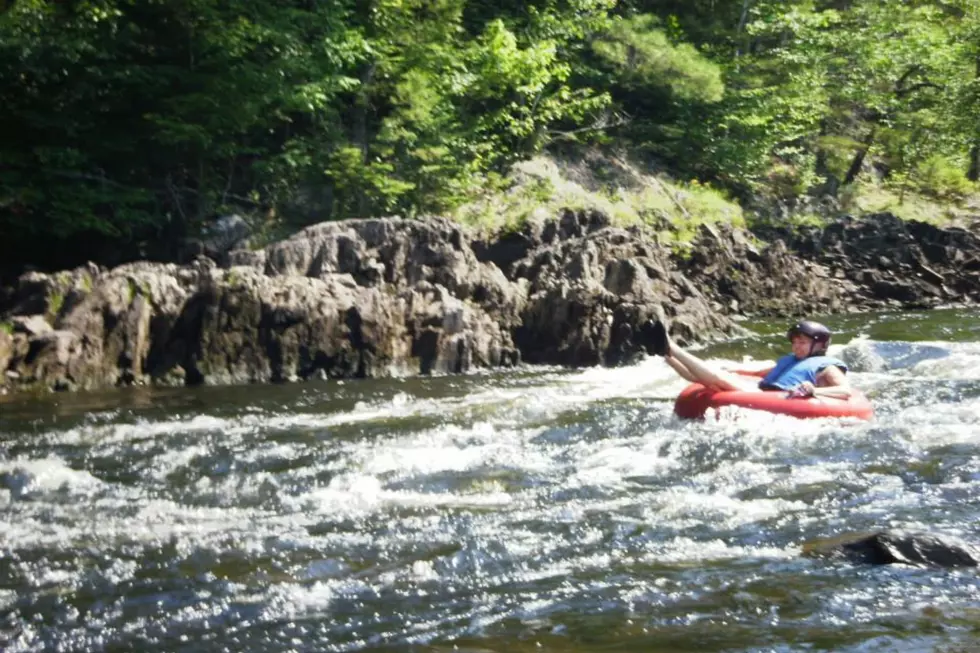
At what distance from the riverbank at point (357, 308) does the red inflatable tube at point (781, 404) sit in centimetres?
630

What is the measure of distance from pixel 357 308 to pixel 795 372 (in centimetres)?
756

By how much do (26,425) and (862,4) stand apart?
2762 cm

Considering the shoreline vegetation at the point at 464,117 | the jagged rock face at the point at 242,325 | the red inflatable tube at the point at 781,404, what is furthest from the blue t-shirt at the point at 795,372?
the shoreline vegetation at the point at 464,117

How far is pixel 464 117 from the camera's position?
84.5 feet

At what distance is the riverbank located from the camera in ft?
53.8

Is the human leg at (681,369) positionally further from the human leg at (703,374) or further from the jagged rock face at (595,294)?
the jagged rock face at (595,294)

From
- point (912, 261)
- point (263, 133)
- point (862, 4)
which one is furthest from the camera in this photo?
point (862, 4)

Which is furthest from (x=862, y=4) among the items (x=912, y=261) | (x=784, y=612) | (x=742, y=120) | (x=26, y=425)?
(x=784, y=612)

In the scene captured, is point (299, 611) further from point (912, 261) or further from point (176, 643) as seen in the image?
point (912, 261)

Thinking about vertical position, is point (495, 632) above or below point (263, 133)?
below

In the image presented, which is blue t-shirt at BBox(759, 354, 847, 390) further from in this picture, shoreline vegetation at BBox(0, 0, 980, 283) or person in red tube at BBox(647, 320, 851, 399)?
shoreline vegetation at BBox(0, 0, 980, 283)

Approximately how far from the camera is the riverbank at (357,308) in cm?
1641

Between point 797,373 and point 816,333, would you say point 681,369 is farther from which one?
point 816,333

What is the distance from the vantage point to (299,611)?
621 centimetres
